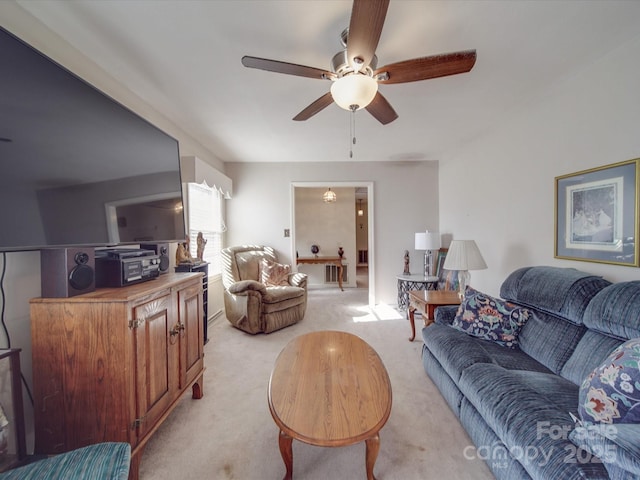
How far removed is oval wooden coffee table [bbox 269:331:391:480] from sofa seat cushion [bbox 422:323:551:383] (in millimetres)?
511

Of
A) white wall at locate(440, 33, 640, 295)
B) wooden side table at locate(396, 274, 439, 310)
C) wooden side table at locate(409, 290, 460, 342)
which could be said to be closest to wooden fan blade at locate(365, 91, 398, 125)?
white wall at locate(440, 33, 640, 295)

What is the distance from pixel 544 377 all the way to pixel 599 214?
1199mm

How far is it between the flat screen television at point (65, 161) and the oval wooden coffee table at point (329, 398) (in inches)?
49.7

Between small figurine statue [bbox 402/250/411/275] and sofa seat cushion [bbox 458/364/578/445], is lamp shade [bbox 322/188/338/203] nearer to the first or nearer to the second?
small figurine statue [bbox 402/250/411/275]

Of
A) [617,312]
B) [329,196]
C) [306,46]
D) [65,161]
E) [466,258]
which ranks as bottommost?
[617,312]

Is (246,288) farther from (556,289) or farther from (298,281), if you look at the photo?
(556,289)

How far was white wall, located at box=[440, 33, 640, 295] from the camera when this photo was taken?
158cm

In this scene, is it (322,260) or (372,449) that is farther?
(322,260)

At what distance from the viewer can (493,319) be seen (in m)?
1.81

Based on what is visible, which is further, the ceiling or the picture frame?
the picture frame

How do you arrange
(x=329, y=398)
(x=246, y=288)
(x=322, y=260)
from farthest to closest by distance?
(x=322, y=260), (x=246, y=288), (x=329, y=398)

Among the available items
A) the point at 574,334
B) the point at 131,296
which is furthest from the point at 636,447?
the point at 131,296

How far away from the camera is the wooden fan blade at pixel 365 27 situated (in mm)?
→ 990

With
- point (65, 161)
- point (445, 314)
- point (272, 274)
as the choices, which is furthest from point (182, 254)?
point (445, 314)
